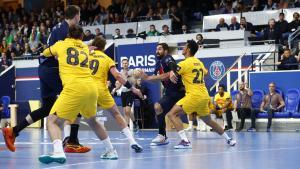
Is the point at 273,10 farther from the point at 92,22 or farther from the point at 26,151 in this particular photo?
the point at 26,151

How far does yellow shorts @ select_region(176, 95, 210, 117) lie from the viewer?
41.0ft

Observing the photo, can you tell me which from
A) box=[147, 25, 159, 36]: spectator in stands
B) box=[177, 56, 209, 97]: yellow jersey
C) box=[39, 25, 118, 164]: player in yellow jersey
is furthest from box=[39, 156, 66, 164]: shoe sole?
box=[147, 25, 159, 36]: spectator in stands

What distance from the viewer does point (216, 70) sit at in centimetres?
2273

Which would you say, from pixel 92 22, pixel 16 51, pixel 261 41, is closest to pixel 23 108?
pixel 16 51

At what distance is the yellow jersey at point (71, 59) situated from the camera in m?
9.14

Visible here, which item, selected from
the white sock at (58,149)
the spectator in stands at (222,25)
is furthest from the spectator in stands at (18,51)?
the white sock at (58,149)

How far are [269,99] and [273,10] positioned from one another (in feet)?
19.3

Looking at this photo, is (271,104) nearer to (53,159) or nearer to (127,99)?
(127,99)

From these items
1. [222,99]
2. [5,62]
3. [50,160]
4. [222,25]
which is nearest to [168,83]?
[50,160]

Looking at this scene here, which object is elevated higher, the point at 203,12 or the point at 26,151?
the point at 203,12

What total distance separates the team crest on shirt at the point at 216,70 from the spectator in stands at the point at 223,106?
160 cm

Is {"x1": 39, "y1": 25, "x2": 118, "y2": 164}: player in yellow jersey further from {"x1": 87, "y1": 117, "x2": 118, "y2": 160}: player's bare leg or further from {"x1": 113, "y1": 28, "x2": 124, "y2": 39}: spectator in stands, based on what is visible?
{"x1": 113, "y1": 28, "x2": 124, "y2": 39}: spectator in stands

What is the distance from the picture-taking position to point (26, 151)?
11.9 metres

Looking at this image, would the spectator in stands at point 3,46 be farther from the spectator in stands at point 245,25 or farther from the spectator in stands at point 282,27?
the spectator in stands at point 282,27
